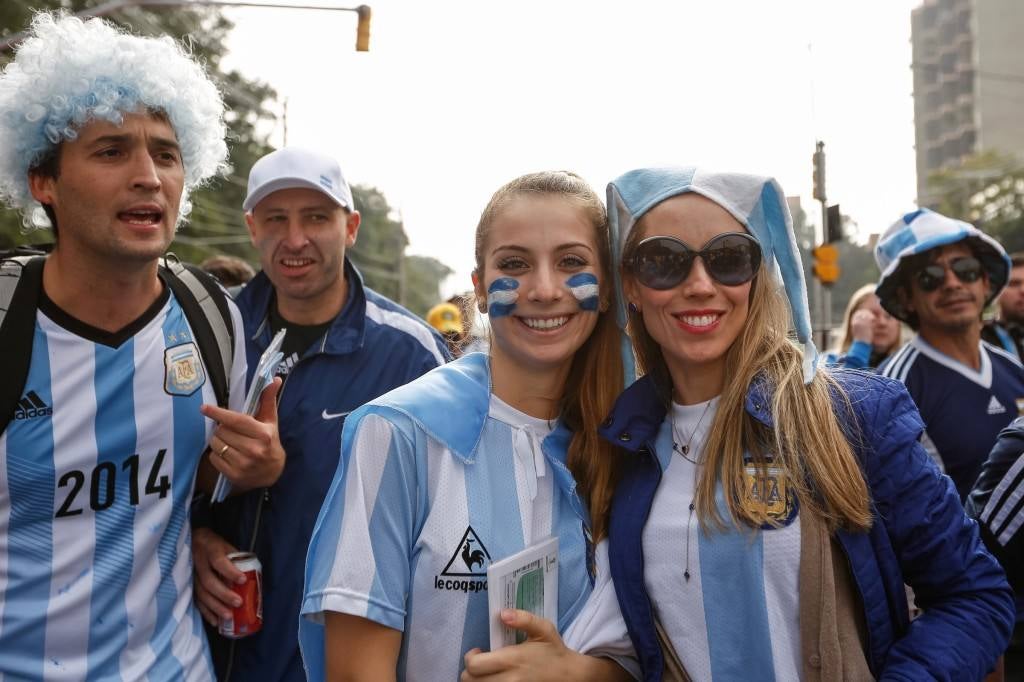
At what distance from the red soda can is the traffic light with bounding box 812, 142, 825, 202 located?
1642 cm

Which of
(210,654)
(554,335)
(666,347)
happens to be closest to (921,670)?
(666,347)

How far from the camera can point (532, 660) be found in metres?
2.09

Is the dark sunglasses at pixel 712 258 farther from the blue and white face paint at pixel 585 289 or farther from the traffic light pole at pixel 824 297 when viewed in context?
the traffic light pole at pixel 824 297

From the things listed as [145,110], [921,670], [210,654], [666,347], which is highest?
[145,110]

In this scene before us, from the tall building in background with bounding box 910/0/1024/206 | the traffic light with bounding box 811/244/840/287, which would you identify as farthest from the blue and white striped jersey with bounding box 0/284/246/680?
the tall building in background with bounding box 910/0/1024/206

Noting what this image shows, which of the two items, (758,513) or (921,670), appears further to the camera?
(758,513)

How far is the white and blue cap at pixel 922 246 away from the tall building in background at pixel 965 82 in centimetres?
5352

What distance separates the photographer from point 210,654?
2.80 meters

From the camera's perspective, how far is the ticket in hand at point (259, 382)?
8.61 ft

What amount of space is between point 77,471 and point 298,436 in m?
0.93

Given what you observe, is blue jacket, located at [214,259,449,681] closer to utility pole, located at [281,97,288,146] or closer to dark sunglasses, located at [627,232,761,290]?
dark sunglasses, located at [627,232,761,290]

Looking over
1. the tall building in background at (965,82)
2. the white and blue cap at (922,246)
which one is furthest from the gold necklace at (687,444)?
the tall building in background at (965,82)

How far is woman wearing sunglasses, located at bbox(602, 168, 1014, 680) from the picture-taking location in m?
2.04

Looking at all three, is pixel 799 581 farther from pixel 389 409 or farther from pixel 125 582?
pixel 125 582
